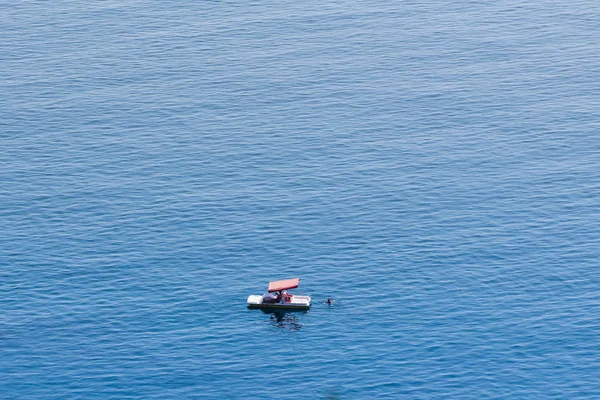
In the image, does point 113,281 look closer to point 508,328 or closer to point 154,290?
point 154,290

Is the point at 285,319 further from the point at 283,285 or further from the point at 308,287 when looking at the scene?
the point at 308,287

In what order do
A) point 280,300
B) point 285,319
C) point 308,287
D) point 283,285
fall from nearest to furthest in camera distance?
point 280,300
point 285,319
point 283,285
point 308,287

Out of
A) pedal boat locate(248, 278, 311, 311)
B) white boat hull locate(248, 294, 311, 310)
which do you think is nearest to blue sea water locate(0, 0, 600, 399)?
white boat hull locate(248, 294, 311, 310)

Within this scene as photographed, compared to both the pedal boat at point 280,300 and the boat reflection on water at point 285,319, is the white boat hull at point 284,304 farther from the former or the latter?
the boat reflection on water at point 285,319

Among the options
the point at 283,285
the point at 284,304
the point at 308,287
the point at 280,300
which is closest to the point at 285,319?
the point at 284,304

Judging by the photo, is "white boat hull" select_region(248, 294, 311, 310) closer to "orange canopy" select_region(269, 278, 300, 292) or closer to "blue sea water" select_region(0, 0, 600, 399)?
"blue sea water" select_region(0, 0, 600, 399)
